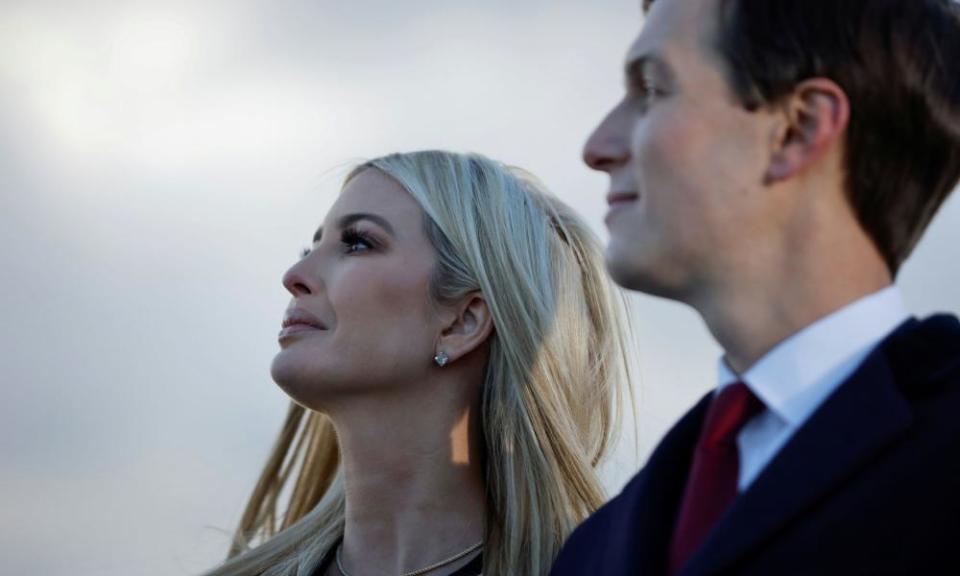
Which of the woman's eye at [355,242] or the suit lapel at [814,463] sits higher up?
the woman's eye at [355,242]

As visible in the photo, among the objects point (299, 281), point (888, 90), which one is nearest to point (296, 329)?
point (299, 281)

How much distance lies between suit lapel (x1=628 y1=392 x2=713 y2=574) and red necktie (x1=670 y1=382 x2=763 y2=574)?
0.12ft

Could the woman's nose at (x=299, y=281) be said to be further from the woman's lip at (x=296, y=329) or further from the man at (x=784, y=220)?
the man at (x=784, y=220)

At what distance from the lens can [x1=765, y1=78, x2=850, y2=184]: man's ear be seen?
8.29ft

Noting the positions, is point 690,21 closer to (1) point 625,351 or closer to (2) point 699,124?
(2) point 699,124

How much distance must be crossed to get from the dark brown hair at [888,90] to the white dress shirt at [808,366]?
0.15 metres

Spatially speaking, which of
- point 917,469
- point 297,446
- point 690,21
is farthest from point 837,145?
point 297,446

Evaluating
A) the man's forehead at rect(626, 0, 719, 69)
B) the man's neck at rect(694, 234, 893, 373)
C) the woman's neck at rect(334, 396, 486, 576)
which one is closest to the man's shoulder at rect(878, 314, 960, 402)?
the man's neck at rect(694, 234, 893, 373)

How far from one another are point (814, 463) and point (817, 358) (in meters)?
0.24

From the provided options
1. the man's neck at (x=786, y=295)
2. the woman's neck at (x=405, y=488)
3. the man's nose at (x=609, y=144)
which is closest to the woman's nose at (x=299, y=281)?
the woman's neck at (x=405, y=488)

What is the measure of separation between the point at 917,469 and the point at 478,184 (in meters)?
3.17

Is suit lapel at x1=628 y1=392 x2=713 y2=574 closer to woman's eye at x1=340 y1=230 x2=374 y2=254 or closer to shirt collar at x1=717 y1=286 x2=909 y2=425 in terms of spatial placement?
shirt collar at x1=717 y1=286 x2=909 y2=425

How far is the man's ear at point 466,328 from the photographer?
488 cm

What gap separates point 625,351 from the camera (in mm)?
5418
